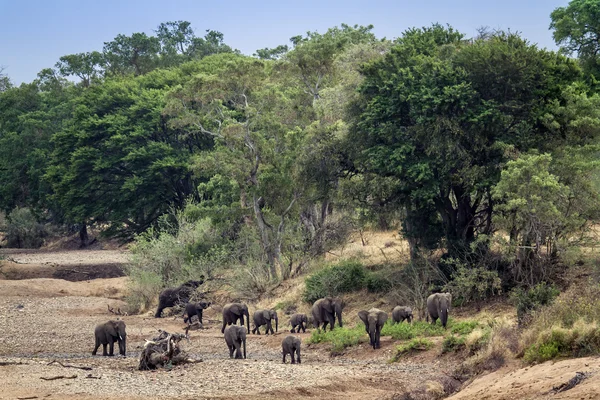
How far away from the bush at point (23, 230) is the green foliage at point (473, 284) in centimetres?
5289

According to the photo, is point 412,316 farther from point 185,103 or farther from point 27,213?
Result: point 27,213

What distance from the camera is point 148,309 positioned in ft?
120

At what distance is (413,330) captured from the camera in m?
24.3

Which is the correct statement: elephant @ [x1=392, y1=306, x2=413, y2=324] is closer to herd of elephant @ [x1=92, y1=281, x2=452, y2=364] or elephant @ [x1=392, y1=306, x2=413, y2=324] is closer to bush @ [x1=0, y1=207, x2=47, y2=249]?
herd of elephant @ [x1=92, y1=281, x2=452, y2=364]

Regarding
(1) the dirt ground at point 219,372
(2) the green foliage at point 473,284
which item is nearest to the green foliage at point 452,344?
(1) the dirt ground at point 219,372

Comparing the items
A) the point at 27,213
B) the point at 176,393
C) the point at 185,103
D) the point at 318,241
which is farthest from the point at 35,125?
the point at 176,393

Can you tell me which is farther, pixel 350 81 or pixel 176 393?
pixel 350 81

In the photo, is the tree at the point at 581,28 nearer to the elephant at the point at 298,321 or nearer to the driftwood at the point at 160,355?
the elephant at the point at 298,321

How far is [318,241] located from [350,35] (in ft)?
63.8

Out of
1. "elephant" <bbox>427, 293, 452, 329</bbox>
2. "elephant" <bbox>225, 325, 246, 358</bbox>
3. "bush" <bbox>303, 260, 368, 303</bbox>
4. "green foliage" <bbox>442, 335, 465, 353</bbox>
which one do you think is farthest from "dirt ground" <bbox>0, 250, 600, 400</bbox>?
"elephant" <bbox>427, 293, 452, 329</bbox>

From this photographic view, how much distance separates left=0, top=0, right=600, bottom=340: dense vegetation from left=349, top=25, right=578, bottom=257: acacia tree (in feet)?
0.20

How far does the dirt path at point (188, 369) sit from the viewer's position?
17.8 m

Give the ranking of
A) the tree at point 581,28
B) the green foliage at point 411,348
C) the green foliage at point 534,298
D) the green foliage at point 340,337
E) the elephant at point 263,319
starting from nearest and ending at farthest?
the green foliage at point 411,348 < the green foliage at point 534,298 < the green foliage at point 340,337 < the elephant at point 263,319 < the tree at point 581,28

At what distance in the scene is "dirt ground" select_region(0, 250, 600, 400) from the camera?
15.8m
